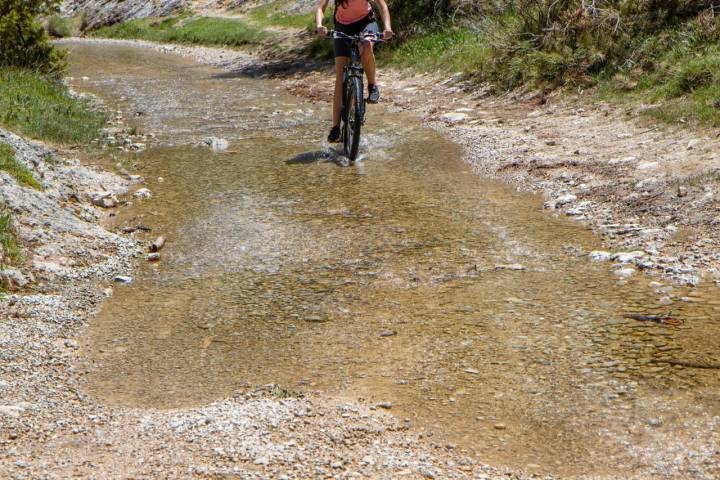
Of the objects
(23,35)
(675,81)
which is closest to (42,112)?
(23,35)

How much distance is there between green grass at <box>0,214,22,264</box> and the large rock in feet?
128

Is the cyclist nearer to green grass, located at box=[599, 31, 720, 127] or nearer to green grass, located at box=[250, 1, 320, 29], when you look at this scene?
green grass, located at box=[599, 31, 720, 127]

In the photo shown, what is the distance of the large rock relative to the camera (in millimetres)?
44406

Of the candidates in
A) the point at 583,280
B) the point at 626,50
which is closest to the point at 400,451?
the point at 583,280

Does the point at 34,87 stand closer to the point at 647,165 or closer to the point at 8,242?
the point at 8,242

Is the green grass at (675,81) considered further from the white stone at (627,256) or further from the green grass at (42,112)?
the green grass at (42,112)

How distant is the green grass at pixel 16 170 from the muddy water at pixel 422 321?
868 mm

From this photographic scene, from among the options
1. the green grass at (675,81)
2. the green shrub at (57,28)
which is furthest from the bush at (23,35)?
the green shrub at (57,28)

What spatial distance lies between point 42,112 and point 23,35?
366 cm

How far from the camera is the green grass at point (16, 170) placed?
727 centimetres

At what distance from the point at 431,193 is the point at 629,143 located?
2544 millimetres

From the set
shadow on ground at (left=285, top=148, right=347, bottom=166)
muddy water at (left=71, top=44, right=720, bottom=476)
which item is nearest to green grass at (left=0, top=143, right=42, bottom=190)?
muddy water at (left=71, top=44, right=720, bottom=476)

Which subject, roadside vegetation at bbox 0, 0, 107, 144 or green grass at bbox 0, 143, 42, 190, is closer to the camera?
green grass at bbox 0, 143, 42, 190

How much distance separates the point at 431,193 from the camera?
811 cm
